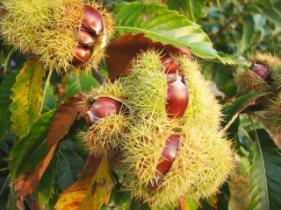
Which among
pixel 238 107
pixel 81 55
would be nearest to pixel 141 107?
pixel 81 55

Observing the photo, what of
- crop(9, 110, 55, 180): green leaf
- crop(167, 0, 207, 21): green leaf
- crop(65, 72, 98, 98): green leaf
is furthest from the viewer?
crop(167, 0, 207, 21): green leaf

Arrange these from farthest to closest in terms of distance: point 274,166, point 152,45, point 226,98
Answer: point 226,98, point 274,166, point 152,45

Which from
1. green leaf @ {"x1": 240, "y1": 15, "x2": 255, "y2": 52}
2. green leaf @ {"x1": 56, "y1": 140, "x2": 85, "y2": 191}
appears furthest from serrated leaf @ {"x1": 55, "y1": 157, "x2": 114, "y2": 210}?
green leaf @ {"x1": 240, "y1": 15, "x2": 255, "y2": 52}

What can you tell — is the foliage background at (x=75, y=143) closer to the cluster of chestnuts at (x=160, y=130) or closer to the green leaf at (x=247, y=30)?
the cluster of chestnuts at (x=160, y=130)

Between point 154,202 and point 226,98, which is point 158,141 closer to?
point 154,202

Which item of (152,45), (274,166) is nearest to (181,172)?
(152,45)

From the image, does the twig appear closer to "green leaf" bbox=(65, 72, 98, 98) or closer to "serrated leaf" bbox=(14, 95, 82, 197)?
"green leaf" bbox=(65, 72, 98, 98)
